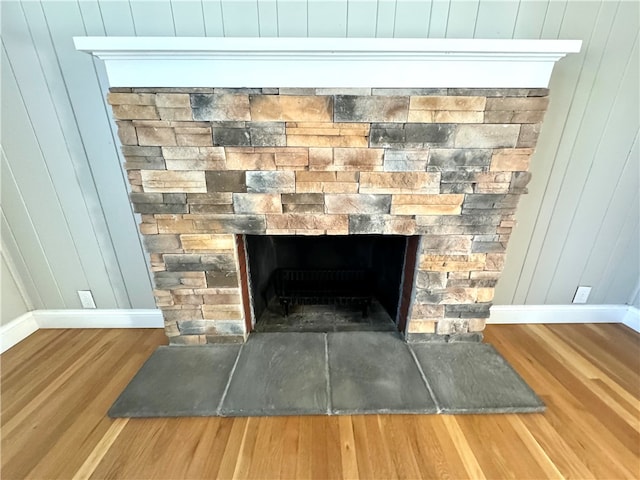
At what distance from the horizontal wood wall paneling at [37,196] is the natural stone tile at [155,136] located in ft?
2.20

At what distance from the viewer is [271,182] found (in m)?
1.25

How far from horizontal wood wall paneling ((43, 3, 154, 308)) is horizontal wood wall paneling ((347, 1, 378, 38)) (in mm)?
1113

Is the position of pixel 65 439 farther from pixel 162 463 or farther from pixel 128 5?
pixel 128 5

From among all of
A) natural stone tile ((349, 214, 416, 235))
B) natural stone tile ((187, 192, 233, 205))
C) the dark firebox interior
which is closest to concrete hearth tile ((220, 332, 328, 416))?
the dark firebox interior

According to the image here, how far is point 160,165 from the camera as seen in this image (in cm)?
123

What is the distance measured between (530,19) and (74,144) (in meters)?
2.09

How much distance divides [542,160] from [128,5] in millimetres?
1966

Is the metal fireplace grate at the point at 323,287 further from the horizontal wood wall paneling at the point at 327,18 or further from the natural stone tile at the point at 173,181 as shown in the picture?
the horizontal wood wall paneling at the point at 327,18

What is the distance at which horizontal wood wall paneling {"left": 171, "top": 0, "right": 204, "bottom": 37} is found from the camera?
1.22 metres

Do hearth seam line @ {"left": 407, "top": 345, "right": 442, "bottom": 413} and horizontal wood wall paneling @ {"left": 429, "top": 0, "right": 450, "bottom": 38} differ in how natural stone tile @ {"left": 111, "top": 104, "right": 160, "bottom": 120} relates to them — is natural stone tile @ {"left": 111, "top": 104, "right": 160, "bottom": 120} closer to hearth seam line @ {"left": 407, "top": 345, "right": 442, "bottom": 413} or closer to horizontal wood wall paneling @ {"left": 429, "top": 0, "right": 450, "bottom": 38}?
horizontal wood wall paneling @ {"left": 429, "top": 0, "right": 450, "bottom": 38}

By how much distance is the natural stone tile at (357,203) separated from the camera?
128 cm

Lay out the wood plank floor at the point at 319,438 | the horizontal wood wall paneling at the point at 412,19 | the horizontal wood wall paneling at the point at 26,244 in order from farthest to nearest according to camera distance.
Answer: the horizontal wood wall paneling at the point at 26,244
the horizontal wood wall paneling at the point at 412,19
the wood plank floor at the point at 319,438

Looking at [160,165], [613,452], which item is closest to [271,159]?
[160,165]

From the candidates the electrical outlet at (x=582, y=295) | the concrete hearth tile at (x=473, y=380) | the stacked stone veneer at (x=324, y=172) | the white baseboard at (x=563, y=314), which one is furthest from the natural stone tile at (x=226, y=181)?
the electrical outlet at (x=582, y=295)
